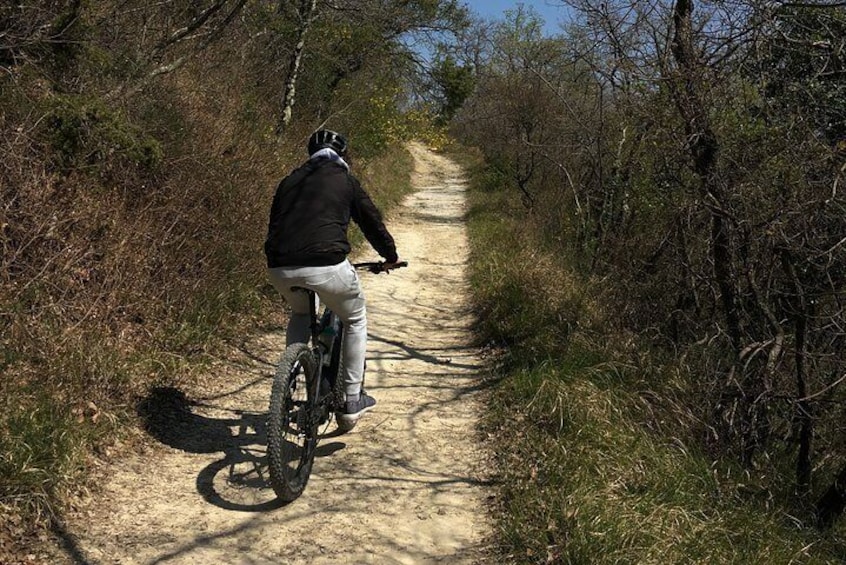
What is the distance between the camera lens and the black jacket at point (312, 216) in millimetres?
3756

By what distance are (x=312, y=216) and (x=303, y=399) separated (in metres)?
1.11

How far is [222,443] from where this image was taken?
449cm

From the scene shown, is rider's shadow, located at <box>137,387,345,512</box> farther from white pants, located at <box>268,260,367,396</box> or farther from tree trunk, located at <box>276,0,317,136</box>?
tree trunk, located at <box>276,0,317,136</box>

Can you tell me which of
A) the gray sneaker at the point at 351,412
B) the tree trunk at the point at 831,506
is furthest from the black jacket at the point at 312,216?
the tree trunk at the point at 831,506

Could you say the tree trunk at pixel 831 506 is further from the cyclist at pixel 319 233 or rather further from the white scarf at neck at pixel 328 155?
the white scarf at neck at pixel 328 155

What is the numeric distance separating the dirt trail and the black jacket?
4.58ft

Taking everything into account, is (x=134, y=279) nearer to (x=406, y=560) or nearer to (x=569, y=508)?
(x=406, y=560)

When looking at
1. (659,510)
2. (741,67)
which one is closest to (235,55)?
(741,67)

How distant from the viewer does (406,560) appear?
3.38m

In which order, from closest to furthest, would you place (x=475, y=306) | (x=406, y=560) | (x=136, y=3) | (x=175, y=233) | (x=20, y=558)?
(x=20, y=558) → (x=406, y=560) → (x=175, y=233) → (x=136, y=3) → (x=475, y=306)

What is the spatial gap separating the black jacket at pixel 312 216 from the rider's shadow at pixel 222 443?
4.41 feet

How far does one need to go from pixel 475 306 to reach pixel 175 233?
13.2 feet

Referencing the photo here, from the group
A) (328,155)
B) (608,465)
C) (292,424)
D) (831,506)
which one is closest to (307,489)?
(292,424)

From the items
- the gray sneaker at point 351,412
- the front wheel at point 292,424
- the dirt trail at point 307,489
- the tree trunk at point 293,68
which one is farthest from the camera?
the tree trunk at point 293,68
